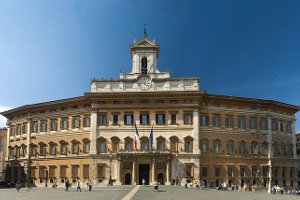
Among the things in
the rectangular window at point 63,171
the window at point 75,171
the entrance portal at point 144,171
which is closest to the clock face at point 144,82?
the entrance portal at point 144,171

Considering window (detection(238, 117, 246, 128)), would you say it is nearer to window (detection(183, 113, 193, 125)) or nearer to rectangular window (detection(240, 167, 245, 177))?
rectangular window (detection(240, 167, 245, 177))

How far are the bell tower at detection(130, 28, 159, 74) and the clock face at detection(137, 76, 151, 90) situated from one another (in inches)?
115

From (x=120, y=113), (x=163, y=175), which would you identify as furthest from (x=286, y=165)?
(x=120, y=113)

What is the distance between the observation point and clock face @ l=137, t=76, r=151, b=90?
5897 cm

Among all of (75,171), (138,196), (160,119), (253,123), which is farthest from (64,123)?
(138,196)

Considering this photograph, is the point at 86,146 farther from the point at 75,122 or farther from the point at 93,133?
the point at 75,122

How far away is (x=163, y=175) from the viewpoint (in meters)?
56.5

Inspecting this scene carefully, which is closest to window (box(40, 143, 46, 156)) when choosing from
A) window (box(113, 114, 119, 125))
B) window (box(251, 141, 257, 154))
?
window (box(113, 114, 119, 125))

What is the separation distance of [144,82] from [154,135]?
275 inches

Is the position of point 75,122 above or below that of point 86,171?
above

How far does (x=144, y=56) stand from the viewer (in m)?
62.7

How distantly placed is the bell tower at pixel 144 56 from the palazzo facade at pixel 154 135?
136 millimetres

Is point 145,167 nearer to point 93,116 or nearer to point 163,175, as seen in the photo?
point 163,175

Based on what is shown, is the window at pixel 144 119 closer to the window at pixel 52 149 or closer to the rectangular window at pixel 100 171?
the rectangular window at pixel 100 171
